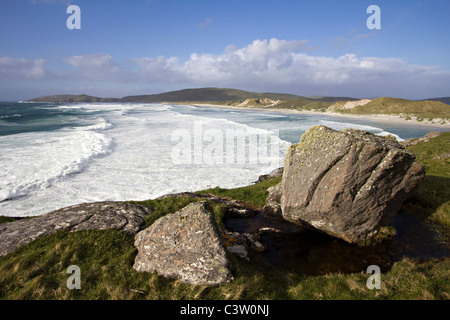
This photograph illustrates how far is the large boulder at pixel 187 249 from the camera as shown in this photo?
6660 mm

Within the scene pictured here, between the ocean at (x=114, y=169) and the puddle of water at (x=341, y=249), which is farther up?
the ocean at (x=114, y=169)

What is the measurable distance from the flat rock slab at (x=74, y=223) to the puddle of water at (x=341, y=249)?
4.89 m

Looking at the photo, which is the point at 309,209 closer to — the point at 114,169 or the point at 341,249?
the point at 341,249

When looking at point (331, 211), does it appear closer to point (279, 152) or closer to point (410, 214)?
point (410, 214)

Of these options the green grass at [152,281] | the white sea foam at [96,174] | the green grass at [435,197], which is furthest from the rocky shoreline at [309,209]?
the white sea foam at [96,174]

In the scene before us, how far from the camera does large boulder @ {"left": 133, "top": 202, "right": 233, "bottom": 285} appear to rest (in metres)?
6.66

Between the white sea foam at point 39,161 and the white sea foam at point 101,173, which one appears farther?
the white sea foam at point 39,161

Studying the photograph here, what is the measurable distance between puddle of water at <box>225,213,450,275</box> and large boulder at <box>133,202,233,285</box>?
3182 millimetres

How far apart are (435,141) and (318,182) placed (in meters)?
24.7

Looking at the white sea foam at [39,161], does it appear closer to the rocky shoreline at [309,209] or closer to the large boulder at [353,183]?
the rocky shoreline at [309,209]

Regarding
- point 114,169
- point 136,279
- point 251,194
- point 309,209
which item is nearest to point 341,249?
point 309,209

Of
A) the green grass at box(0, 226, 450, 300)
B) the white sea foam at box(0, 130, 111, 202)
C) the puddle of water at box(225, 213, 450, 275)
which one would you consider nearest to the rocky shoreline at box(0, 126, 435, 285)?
the puddle of water at box(225, 213, 450, 275)

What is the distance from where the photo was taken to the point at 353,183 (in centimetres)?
977
